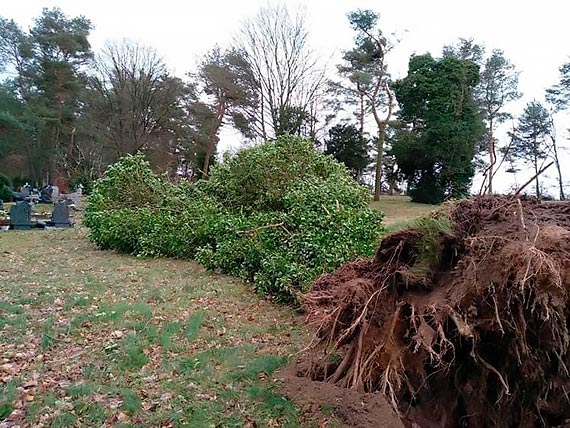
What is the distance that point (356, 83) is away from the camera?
85.8ft

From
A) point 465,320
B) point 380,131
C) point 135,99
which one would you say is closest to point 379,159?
point 380,131

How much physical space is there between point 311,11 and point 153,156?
12.4 metres

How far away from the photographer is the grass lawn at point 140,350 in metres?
3.48

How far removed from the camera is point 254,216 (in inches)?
344

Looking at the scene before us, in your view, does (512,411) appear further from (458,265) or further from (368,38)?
(368,38)

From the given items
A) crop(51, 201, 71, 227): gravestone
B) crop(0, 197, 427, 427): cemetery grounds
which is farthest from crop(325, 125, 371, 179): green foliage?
crop(0, 197, 427, 427): cemetery grounds

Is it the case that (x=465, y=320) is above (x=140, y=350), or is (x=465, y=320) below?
above

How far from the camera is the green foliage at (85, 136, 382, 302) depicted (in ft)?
22.0

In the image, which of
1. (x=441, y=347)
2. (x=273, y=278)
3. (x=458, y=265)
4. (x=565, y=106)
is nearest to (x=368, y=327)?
(x=441, y=347)

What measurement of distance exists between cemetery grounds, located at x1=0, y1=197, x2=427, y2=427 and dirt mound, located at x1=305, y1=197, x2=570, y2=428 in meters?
0.59

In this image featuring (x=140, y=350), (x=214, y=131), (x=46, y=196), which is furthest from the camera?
(x=214, y=131)

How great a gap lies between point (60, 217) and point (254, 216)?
1089 centimetres

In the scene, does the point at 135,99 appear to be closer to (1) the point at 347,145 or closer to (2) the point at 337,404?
(1) the point at 347,145

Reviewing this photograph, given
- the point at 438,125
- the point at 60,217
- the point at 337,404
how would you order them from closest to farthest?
the point at 337,404, the point at 60,217, the point at 438,125
